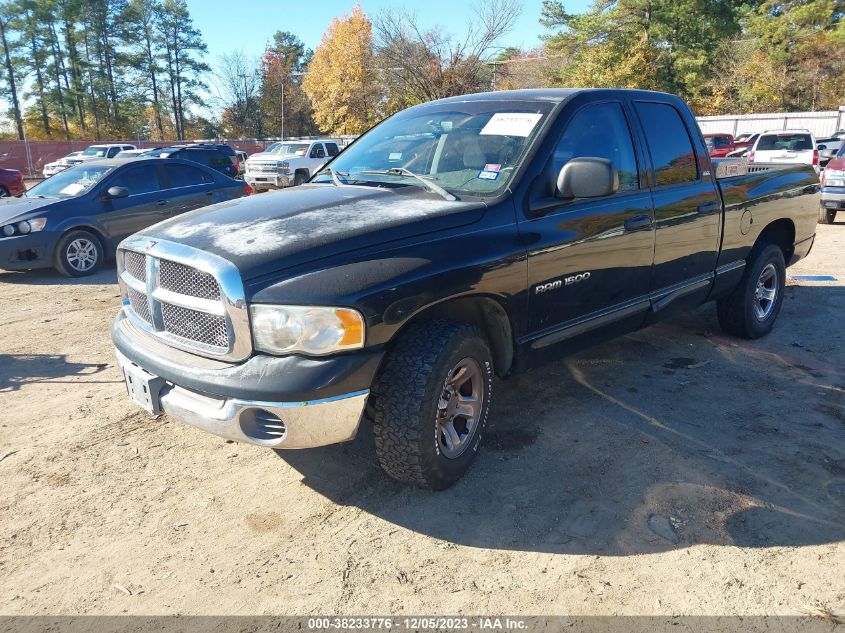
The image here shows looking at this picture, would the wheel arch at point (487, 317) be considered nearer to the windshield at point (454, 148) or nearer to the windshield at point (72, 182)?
the windshield at point (454, 148)

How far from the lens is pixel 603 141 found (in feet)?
13.0

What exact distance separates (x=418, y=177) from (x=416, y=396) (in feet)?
4.64

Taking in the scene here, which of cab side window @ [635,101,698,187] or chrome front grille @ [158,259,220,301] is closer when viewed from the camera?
chrome front grille @ [158,259,220,301]

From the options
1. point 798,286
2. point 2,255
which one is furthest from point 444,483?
point 2,255

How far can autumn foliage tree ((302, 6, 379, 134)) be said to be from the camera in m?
43.8

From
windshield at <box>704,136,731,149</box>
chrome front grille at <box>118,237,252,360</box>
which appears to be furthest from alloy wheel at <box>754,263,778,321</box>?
windshield at <box>704,136,731,149</box>

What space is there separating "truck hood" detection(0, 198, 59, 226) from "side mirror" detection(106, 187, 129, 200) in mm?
638

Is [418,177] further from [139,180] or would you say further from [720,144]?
[720,144]

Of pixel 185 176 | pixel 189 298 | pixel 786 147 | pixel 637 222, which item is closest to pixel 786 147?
pixel 786 147

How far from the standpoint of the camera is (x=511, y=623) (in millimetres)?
2383

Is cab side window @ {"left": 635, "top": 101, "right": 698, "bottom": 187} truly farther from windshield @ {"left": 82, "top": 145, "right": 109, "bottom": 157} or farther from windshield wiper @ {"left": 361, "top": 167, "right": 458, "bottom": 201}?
windshield @ {"left": 82, "top": 145, "right": 109, "bottom": 157}

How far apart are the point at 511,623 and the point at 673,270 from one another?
284 cm

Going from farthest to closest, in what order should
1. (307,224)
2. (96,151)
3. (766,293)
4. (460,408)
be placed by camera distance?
(96,151) < (766,293) < (460,408) < (307,224)

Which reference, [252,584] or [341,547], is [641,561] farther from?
[252,584]
